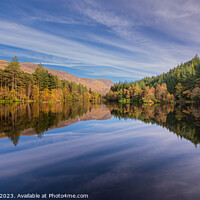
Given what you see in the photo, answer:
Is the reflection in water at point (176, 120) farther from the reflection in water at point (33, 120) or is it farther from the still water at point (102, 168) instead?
the reflection in water at point (33, 120)

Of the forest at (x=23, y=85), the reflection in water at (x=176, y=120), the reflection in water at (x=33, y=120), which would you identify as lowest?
the reflection in water at (x=176, y=120)

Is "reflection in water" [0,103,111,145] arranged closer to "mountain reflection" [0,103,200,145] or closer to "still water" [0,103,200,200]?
"mountain reflection" [0,103,200,145]

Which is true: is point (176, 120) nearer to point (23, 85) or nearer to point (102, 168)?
point (102, 168)

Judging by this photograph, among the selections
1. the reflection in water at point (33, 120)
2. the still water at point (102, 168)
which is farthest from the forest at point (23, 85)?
the still water at point (102, 168)

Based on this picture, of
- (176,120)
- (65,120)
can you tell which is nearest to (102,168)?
(65,120)

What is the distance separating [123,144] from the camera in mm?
8312

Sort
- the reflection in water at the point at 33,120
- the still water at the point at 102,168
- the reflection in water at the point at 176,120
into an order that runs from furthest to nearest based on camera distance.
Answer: the reflection in water at the point at 176,120, the reflection in water at the point at 33,120, the still water at the point at 102,168

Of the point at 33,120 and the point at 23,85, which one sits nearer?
the point at 33,120

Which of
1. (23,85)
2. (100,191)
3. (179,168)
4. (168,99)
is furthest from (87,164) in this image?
(168,99)

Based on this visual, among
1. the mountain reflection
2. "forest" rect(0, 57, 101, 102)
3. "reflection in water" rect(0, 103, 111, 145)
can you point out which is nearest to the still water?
"reflection in water" rect(0, 103, 111, 145)

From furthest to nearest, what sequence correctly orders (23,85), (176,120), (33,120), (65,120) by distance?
(23,85) → (176,120) → (65,120) → (33,120)

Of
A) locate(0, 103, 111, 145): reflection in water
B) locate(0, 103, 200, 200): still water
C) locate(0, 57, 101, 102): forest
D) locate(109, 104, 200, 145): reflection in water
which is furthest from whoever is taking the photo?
locate(0, 57, 101, 102): forest

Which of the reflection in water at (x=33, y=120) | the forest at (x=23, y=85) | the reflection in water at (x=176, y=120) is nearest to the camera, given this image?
the reflection in water at (x=33, y=120)

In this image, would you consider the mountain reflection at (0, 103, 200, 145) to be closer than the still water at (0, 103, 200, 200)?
No
